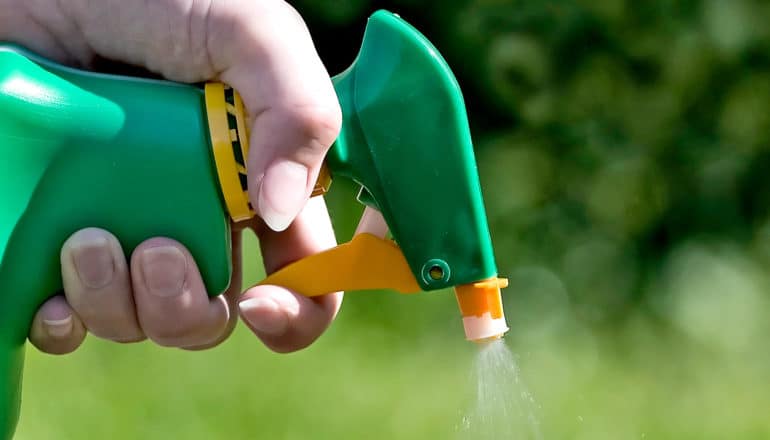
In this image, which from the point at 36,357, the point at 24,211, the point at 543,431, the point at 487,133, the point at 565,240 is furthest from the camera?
the point at 487,133

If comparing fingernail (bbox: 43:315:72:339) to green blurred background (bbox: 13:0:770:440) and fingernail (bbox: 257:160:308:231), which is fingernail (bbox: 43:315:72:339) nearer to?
fingernail (bbox: 257:160:308:231)

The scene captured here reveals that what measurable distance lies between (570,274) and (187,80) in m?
1.34

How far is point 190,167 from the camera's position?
926 mm

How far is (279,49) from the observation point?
0.93 metres

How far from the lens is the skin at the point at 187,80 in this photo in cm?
91

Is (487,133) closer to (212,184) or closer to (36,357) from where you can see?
(36,357)

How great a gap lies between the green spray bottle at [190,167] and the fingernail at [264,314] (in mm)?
58

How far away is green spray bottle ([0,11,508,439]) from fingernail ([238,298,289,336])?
0.06 m

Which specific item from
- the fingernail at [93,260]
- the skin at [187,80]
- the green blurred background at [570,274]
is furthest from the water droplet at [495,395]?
the green blurred background at [570,274]

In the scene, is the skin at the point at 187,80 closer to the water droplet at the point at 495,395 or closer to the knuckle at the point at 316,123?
the knuckle at the point at 316,123

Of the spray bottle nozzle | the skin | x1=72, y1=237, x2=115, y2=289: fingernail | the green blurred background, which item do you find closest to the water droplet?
the spray bottle nozzle

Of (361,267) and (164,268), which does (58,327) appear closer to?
(164,268)

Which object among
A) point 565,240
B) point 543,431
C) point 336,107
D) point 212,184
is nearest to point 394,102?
point 336,107

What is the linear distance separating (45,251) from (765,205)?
1701mm
